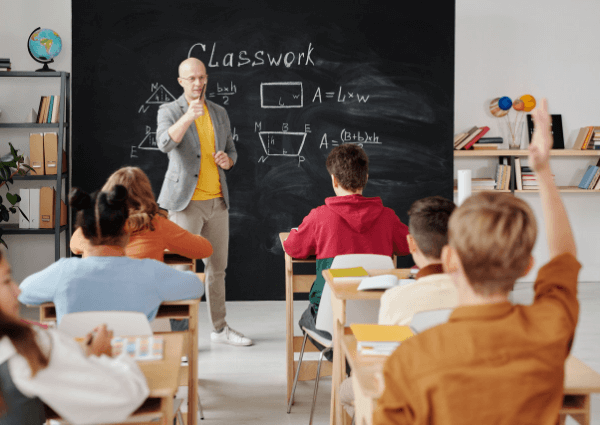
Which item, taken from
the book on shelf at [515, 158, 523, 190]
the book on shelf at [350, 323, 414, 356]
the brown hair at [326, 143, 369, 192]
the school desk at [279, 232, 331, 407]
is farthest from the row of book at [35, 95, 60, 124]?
the book on shelf at [515, 158, 523, 190]

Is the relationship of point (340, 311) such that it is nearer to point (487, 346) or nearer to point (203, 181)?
point (487, 346)

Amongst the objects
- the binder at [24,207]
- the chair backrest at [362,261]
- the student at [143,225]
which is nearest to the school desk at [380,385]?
the chair backrest at [362,261]

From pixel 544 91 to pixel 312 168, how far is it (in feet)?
7.55

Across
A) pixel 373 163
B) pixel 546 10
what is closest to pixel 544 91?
pixel 546 10

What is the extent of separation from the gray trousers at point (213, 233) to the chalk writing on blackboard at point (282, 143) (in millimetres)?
1146

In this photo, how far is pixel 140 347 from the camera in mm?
1495

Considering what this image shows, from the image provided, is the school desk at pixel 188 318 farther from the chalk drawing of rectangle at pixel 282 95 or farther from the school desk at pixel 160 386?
the chalk drawing of rectangle at pixel 282 95

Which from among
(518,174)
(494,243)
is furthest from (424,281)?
(518,174)

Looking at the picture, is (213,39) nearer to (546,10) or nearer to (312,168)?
(312,168)

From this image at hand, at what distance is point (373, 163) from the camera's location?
4.82 m

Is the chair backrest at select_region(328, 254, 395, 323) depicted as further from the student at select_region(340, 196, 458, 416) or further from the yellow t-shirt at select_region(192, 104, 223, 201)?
the yellow t-shirt at select_region(192, 104, 223, 201)

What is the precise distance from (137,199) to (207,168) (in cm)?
123

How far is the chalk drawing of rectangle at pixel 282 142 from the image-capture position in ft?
15.5

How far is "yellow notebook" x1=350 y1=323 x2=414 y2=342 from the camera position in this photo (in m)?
1.46
